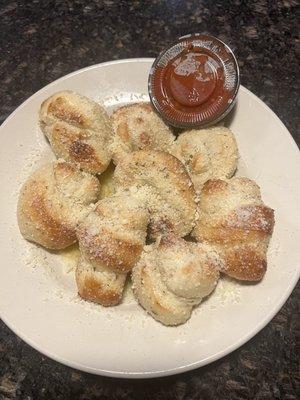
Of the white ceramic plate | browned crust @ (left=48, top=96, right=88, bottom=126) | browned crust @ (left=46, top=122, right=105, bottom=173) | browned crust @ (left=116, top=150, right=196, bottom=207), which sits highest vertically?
browned crust @ (left=48, top=96, right=88, bottom=126)

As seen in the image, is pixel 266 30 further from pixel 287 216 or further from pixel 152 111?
pixel 287 216

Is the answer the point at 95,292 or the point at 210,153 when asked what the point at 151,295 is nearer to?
the point at 95,292

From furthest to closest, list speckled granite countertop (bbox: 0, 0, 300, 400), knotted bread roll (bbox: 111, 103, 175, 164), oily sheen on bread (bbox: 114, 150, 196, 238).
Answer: speckled granite countertop (bbox: 0, 0, 300, 400) → knotted bread roll (bbox: 111, 103, 175, 164) → oily sheen on bread (bbox: 114, 150, 196, 238)

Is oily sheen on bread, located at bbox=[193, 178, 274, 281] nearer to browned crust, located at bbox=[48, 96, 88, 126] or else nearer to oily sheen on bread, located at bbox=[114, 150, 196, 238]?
oily sheen on bread, located at bbox=[114, 150, 196, 238]

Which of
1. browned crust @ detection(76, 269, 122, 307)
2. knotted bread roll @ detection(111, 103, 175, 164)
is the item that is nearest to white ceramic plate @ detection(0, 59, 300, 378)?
browned crust @ detection(76, 269, 122, 307)

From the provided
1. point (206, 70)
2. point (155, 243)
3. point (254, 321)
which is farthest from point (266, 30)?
point (254, 321)

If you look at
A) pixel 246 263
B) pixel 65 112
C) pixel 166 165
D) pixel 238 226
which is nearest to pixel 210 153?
pixel 166 165
